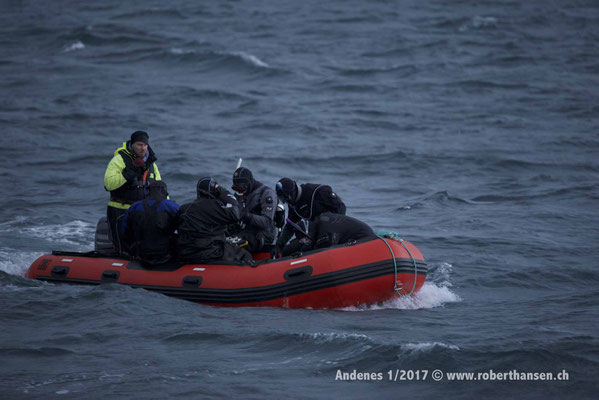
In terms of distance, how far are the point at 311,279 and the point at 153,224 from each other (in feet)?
5.52

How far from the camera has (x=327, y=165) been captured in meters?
15.4

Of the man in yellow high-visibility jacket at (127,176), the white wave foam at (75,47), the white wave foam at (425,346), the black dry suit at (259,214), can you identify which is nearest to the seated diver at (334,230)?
the black dry suit at (259,214)

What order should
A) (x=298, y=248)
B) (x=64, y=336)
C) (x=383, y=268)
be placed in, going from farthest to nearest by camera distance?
(x=298, y=248) → (x=383, y=268) → (x=64, y=336)

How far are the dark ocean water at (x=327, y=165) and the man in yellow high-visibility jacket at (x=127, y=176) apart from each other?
0.92m

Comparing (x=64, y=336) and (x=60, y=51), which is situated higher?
(x=60, y=51)

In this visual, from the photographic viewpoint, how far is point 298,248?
812cm

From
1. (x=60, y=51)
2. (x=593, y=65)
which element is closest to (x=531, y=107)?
(x=593, y=65)

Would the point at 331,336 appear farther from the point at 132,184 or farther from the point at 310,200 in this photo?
the point at 132,184

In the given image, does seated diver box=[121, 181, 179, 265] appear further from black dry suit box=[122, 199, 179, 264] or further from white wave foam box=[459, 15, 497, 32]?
white wave foam box=[459, 15, 497, 32]

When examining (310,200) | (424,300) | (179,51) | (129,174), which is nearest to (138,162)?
(129,174)

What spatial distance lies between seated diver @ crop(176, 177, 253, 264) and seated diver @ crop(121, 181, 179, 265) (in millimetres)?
121

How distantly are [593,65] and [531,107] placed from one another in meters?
5.32

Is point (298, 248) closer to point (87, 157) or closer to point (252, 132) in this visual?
point (87, 157)

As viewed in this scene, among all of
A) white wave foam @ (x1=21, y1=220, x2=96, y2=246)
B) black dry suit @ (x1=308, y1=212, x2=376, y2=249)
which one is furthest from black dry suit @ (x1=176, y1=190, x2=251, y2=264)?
white wave foam @ (x1=21, y1=220, x2=96, y2=246)
